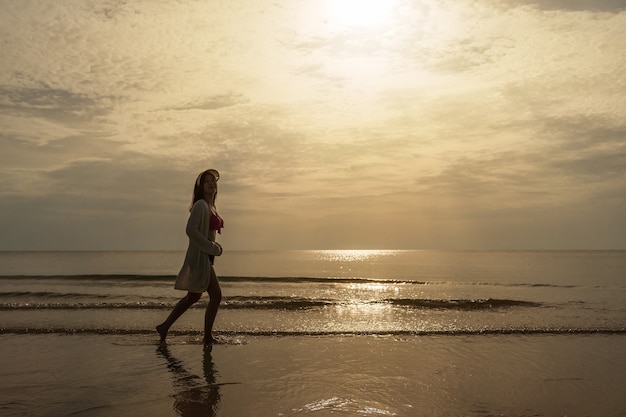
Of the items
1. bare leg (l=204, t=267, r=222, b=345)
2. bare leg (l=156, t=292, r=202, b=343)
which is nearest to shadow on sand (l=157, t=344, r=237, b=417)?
bare leg (l=204, t=267, r=222, b=345)

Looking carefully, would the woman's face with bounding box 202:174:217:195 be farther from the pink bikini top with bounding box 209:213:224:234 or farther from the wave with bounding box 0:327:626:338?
the wave with bounding box 0:327:626:338

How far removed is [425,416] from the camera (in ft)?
13.4

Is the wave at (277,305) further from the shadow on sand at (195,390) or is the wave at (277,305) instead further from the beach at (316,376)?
the shadow on sand at (195,390)

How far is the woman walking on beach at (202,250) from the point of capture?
22.8 ft

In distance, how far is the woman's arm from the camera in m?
6.93

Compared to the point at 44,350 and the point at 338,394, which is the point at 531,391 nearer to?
the point at 338,394

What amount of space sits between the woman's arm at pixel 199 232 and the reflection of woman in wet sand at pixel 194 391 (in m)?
1.60

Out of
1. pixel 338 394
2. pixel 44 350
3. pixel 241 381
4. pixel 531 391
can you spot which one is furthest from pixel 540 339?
pixel 44 350

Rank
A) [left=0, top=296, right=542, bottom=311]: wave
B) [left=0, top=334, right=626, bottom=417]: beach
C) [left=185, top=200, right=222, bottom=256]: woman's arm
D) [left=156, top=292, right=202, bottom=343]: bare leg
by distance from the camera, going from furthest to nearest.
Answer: [left=0, top=296, right=542, bottom=311]: wave → [left=156, top=292, right=202, bottom=343]: bare leg → [left=185, top=200, right=222, bottom=256]: woman's arm → [left=0, top=334, right=626, bottom=417]: beach

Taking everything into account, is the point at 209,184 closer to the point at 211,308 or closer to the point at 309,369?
the point at 211,308

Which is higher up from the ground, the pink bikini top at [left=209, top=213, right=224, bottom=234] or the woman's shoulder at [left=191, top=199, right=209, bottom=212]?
the woman's shoulder at [left=191, top=199, right=209, bottom=212]

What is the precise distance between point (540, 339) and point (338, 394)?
477 centimetres

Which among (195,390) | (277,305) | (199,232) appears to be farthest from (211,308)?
(277,305)

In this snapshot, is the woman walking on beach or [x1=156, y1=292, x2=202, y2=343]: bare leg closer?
the woman walking on beach
